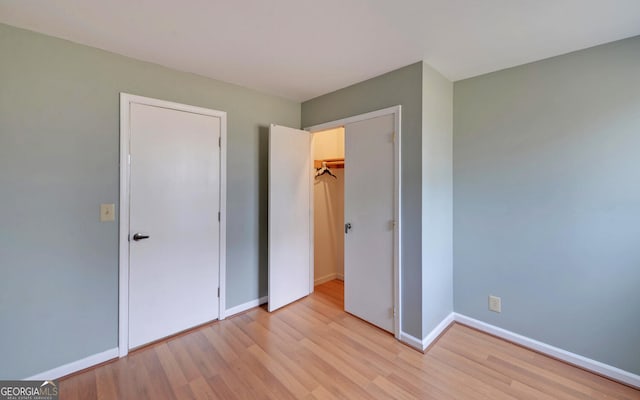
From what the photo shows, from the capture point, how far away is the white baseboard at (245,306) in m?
2.68

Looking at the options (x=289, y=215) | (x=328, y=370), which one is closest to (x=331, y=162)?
(x=289, y=215)

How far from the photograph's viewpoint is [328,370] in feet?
6.26

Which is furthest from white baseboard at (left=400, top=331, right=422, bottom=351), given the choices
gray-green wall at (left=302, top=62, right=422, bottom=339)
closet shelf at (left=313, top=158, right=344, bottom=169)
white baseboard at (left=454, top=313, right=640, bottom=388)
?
closet shelf at (left=313, top=158, right=344, bottom=169)

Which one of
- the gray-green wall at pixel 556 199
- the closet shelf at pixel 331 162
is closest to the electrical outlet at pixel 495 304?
the gray-green wall at pixel 556 199

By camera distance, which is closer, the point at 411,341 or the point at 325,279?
the point at 411,341

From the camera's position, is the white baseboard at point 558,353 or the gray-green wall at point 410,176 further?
the gray-green wall at point 410,176

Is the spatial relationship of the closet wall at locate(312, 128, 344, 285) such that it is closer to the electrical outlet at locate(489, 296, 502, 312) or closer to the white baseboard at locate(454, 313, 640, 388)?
the white baseboard at locate(454, 313, 640, 388)

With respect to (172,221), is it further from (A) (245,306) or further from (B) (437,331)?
(B) (437,331)

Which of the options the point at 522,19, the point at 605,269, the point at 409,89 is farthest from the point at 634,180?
the point at 409,89

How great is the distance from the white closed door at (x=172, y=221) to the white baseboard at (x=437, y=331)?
1986 millimetres

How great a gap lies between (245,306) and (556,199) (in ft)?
9.98

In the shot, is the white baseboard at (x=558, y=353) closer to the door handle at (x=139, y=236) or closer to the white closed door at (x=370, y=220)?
the white closed door at (x=370, y=220)

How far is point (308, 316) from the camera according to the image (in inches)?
107

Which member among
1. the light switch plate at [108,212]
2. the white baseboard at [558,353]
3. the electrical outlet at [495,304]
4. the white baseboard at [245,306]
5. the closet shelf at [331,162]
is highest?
the closet shelf at [331,162]
